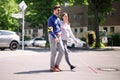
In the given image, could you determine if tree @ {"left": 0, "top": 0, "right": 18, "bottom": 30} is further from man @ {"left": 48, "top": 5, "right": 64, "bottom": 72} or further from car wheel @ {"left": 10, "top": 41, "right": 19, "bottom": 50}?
man @ {"left": 48, "top": 5, "right": 64, "bottom": 72}

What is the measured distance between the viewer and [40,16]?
4456 centimetres

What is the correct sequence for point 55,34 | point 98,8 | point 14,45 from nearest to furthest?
point 55,34, point 14,45, point 98,8

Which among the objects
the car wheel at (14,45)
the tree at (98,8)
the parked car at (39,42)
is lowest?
the parked car at (39,42)

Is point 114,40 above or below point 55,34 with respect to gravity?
below

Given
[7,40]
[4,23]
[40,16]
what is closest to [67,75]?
[7,40]

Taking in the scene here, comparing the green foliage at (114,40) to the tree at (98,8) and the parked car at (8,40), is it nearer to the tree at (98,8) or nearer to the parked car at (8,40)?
the tree at (98,8)

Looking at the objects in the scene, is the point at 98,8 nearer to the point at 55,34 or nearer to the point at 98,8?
the point at 98,8

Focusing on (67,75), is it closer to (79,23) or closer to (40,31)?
(79,23)

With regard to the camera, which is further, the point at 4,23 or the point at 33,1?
the point at 4,23

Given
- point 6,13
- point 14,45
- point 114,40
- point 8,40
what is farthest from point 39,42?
point 8,40

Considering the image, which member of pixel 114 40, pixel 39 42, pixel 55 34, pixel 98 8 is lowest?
pixel 39 42

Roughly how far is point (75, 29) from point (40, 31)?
15.2 meters

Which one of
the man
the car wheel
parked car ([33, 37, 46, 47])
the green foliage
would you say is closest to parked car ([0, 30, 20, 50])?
the car wheel

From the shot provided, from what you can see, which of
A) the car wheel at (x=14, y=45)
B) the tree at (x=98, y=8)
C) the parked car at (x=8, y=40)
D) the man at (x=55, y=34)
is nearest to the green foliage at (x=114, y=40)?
the tree at (x=98, y=8)
